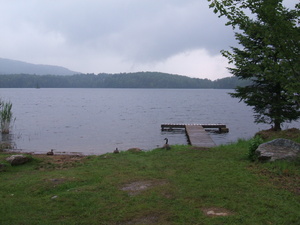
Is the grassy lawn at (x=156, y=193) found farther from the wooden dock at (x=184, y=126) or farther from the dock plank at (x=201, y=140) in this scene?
the wooden dock at (x=184, y=126)

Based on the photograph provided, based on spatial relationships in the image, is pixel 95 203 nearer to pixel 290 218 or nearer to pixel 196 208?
pixel 196 208

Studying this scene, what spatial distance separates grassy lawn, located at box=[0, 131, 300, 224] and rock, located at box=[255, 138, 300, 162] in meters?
0.37

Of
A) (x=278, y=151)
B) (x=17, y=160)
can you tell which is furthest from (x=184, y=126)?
Answer: (x=17, y=160)

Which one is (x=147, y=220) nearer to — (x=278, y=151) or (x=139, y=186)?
(x=139, y=186)

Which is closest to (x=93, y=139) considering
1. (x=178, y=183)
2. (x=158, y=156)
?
(x=158, y=156)

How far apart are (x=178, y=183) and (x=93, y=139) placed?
61.2 feet

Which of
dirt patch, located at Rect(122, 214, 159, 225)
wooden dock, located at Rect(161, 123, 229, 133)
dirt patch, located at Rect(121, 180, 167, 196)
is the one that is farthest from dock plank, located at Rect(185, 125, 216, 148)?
dirt patch, located at Rect(122, 214, 159, 225)

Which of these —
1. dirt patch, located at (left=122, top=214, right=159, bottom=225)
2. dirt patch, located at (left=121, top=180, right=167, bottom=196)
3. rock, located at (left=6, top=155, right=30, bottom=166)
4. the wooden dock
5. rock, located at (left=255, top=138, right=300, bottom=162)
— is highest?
rock, located at (left=255, top=138, right=300, bottom=162)

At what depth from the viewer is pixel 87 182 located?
8367 mm

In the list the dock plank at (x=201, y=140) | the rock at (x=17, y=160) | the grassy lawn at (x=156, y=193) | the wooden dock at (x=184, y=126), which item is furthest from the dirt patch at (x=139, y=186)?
the wooden dock at (x=184, y=126)

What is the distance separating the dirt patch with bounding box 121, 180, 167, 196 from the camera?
23.8 ft

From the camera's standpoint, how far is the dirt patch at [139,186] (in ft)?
23.8

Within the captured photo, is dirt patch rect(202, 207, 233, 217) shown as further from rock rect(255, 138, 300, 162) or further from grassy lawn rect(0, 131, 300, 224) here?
rock rect(255, 138, 300, 162)

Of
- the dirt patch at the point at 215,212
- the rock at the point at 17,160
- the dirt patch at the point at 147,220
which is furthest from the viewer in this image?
the rock at the point at 17,160
